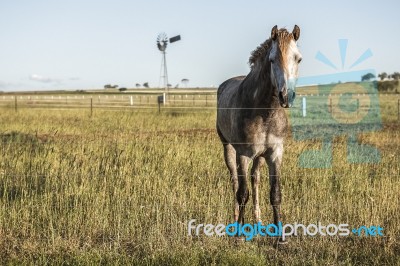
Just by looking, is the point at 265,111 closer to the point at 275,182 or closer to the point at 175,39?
the point at 275,182

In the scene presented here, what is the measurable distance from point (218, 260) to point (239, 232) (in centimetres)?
86

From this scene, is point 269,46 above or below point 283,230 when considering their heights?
above

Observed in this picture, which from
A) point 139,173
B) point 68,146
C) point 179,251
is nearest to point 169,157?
point 139,173

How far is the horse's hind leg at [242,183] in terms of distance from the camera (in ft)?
19.9

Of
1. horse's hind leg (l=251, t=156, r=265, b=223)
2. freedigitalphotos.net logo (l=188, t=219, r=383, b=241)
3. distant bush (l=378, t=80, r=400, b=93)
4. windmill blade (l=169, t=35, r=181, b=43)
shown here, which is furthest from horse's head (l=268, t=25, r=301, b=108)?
distant bush (l=378, t=80, r=400, b=93)

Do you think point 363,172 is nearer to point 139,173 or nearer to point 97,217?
point 139,173

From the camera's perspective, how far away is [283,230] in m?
5.77

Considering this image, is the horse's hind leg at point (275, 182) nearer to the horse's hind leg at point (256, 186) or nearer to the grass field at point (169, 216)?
the grass field at point (169, 216)

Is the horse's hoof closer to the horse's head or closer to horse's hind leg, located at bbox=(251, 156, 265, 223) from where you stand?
horse's hind leg, located at bbox=(251, 156, 265, 223)

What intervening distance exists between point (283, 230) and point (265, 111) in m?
1.49

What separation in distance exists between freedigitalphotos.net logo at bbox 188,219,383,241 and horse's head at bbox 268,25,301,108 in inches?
69.7

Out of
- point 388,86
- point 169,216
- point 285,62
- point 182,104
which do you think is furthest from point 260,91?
point 388,86

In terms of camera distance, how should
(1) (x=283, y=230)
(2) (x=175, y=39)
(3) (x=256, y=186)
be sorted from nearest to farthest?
(1) (x=283, y=230) → (3) (x=256, y=186) → (2) (x=175, y=39)

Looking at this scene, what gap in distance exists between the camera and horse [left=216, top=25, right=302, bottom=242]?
17.3 ft
